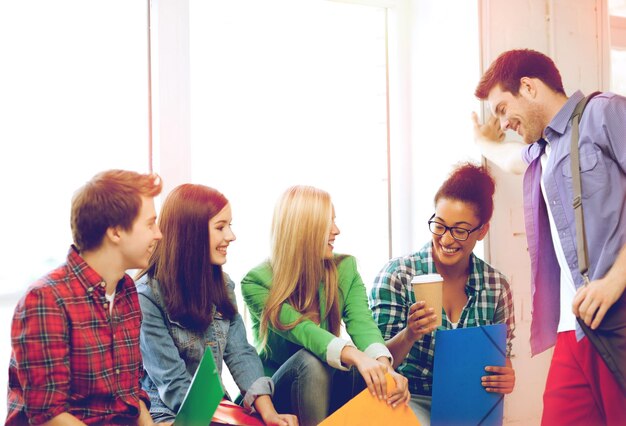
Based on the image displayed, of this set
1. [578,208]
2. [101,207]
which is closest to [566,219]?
[578,208]

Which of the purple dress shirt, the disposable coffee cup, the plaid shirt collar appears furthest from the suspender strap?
the plaid shirt collar

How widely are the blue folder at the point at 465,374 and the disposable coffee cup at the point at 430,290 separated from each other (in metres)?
0.08

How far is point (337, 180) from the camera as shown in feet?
8.56

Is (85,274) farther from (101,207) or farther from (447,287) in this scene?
(447,287)

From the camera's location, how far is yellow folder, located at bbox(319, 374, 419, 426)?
1.62 m

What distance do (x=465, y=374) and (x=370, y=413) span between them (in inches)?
13.6

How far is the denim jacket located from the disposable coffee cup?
0.48 meters

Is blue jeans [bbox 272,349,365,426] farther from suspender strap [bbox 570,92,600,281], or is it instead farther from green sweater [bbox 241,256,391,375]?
suspender strap [bbox 570,92,600,281]

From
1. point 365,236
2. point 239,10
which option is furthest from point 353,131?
point 239,10

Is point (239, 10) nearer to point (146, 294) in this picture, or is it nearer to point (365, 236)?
point (365, 236)

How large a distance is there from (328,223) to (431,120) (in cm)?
89

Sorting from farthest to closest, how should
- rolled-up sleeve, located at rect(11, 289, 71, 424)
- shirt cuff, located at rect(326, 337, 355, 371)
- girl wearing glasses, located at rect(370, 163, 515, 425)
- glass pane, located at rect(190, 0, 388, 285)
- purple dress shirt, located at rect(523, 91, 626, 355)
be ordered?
glass pane, located at rect(190, 0, 388, 285)
girl wearing glasses, located at rect(370, 163, 515, 425)
shirt cuff, located at rect(326, 337, 355, 371)
purple dress shirt, located at rect(523, 91, 626, 355)
rolled-up sleeve, located at rect(11, 289, 71, 424)

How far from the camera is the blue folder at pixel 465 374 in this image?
1.83 metres

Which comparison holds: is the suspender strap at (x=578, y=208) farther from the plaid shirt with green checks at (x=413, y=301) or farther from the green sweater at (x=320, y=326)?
the green sweater at (x=320, y=326)
